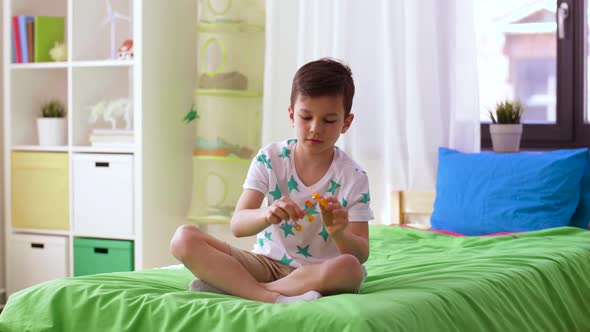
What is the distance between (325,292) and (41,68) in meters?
2.70

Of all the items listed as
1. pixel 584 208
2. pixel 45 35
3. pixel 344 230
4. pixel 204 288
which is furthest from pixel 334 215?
pixel 45 35

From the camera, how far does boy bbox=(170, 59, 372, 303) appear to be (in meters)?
1.85

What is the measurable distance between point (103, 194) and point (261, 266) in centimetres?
189

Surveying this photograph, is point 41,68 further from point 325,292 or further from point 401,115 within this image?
point 325,292

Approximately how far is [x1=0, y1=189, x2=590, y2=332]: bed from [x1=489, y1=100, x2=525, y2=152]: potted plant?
29.2 inches

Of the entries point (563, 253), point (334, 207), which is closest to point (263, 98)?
point (563, 253)

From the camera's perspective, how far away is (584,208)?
3.06m

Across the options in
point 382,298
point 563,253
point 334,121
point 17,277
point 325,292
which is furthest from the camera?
point 17,277

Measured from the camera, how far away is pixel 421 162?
11.4 ft

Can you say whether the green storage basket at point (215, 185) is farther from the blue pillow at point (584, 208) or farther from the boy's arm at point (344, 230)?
the boy's arm at point (344, 230)

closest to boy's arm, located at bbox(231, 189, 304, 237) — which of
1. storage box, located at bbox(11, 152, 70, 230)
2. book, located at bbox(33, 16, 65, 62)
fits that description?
storage box, located at bbox(11, 152, 70, 230)

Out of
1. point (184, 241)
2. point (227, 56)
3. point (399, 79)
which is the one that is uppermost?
point (227, 56)

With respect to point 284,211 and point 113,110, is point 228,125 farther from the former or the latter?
point 284,211

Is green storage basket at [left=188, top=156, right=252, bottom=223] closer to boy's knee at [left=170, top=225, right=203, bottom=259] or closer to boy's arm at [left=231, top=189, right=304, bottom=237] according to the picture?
boy's arm at [left=231, top=189, right=304, bottom=237]
